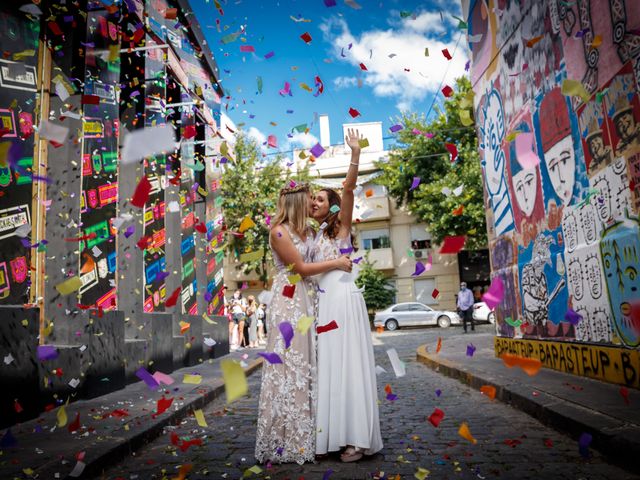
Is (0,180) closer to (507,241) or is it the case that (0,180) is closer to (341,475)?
(341,475)

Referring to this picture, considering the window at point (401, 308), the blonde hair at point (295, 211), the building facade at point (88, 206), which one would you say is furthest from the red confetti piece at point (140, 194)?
the window at point (401, 308)

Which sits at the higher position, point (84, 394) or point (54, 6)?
point (54, 6)

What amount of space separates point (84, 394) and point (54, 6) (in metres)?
4.70

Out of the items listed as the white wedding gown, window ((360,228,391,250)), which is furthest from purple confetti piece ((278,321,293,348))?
window ((360,228,391,250))

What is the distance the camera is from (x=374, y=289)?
1193 inches

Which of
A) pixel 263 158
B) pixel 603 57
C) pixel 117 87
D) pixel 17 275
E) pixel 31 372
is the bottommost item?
pixel 31 372

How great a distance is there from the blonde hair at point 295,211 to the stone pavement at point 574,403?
8.09ft

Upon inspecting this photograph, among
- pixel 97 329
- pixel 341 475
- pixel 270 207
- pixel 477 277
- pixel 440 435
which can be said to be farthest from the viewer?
pixel 477 277

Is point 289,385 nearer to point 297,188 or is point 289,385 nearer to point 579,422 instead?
point 297,188

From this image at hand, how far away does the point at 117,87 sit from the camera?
26.3 feet

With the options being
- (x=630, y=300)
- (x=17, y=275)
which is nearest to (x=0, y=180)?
(x=17, y=275)

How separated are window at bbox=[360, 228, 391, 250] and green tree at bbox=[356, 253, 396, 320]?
6.26 feet

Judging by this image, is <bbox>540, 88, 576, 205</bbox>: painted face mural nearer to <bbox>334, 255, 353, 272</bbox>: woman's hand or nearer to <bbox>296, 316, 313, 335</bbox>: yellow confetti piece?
<bbox>334, 255, 353, 272</bbox>: woman's hand

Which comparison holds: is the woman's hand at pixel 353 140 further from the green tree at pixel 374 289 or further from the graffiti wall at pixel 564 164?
the green tree at pixel 374 289
